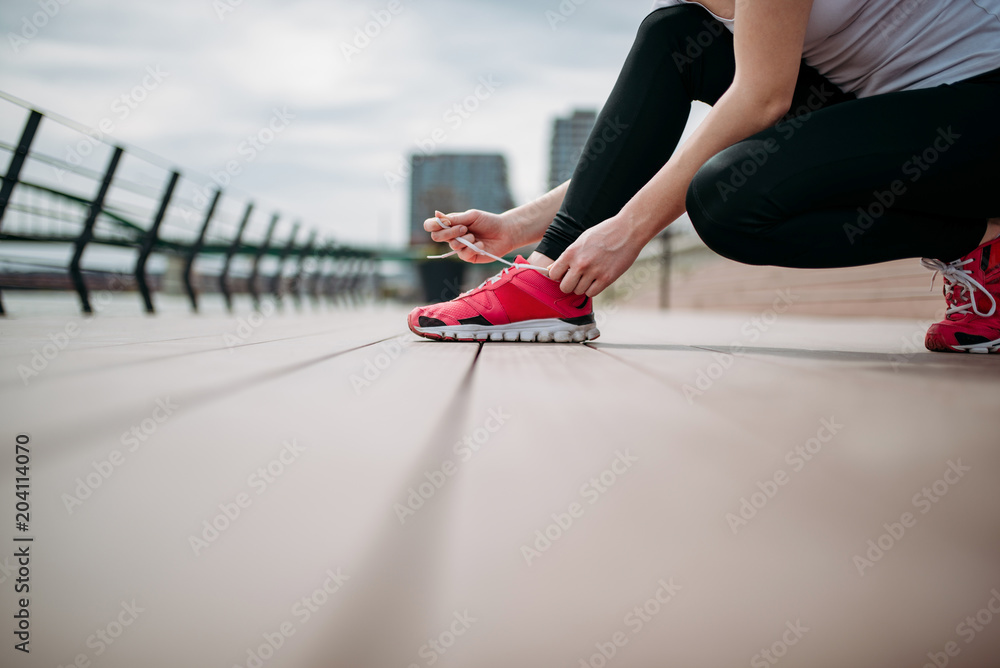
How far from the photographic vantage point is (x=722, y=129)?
32.8 inches

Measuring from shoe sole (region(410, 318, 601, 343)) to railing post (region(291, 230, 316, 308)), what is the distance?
4.96 m

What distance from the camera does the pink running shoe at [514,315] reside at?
1.06 metres

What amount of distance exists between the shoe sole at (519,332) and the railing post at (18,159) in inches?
79.8

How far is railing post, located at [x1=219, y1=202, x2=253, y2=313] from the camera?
424 cm

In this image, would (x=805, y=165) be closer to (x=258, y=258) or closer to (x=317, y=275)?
(x=258, y=258)

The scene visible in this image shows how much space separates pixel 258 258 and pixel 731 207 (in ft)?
15.7

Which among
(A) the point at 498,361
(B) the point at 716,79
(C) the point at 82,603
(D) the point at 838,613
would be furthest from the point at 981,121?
(C) the point at 82,603

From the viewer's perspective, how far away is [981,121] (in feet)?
2.53

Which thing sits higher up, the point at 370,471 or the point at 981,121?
the point at 981,121

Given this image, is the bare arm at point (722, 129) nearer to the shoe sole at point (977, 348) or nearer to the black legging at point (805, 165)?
the black legging at point (805, 165)

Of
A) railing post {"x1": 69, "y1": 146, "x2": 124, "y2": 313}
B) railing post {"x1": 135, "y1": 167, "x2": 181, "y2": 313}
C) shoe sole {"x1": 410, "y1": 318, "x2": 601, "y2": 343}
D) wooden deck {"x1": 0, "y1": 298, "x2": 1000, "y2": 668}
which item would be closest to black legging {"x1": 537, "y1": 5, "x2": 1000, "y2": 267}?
shoe sole {"x1": 410, "y1": 318, "x2": 601, "y2": 343}

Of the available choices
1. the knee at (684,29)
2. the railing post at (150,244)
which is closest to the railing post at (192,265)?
the railing post at (150,244)

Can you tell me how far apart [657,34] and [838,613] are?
3.33 ft

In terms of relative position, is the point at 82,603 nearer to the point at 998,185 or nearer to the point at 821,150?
the point at 821,150
